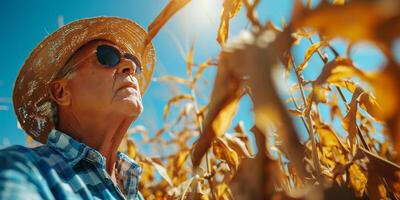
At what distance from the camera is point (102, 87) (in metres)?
1.26

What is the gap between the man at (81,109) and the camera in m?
0.90

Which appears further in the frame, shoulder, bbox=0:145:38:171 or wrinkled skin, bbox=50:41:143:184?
wrinkled skin, bbox=50:41:143:184

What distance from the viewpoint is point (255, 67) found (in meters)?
0.27

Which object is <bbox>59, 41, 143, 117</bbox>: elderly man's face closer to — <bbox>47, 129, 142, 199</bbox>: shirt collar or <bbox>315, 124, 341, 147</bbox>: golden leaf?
<bbox>47, 129, 142, 199</bbox>: shirt collar

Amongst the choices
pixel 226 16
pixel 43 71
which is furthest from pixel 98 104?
pixel 226 16

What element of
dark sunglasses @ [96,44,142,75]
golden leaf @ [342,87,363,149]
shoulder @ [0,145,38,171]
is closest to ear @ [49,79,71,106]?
dark sunglasses @ [96,44,142,75]

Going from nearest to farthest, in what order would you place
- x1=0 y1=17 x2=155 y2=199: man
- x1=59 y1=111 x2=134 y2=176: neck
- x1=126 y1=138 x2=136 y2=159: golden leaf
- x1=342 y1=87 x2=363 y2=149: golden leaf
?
x1=342 y1=87 x2=363 y2=149: golden leaf < x1=0 y1=17 x2=155 y2=199: man < x1=59 y1=111 x2=134 y2=176: neck < x1=126 y1=138 x2=136 y2=159: golden leaf

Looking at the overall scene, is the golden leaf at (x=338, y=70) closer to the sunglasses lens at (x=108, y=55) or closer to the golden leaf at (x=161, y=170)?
the golden leaf at (x=161, y=170)

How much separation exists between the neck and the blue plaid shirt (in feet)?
0.38

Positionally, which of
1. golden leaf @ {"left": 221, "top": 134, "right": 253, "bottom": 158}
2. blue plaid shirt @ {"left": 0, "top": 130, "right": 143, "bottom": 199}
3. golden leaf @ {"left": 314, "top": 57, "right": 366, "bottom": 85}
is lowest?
golden leaf @ {"left": 221, "top": 134, "right": 253, "bottom": 158}

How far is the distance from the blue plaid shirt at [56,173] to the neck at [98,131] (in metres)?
0.12

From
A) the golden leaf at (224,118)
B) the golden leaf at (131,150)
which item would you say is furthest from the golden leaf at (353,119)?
the golden leaf at (131,150)

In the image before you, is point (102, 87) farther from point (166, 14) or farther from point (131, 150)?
point (166, 14)

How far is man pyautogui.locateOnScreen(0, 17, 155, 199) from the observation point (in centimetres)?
90
